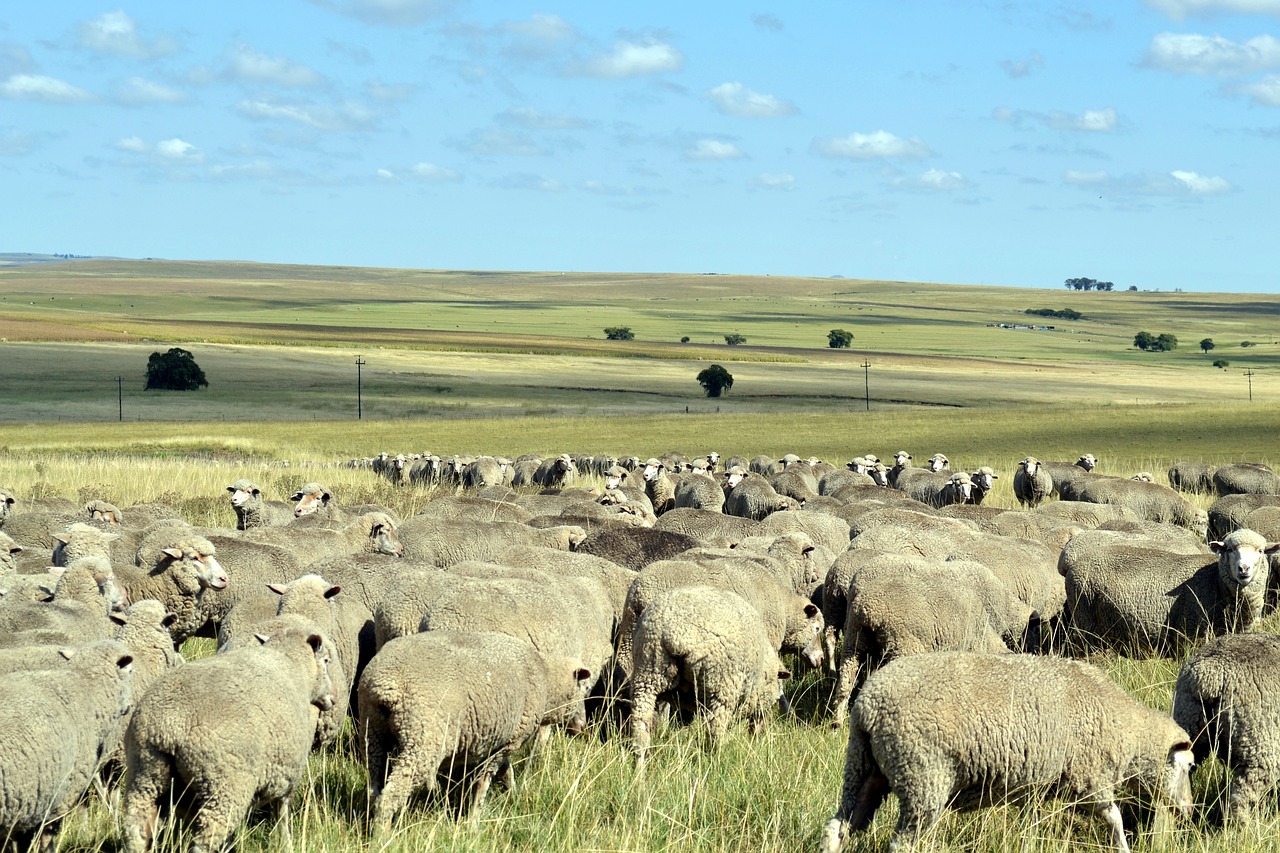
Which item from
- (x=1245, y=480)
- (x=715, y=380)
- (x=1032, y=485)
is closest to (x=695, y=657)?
(x=1032, y=485)

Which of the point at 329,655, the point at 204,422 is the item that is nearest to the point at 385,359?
the point at 204,422

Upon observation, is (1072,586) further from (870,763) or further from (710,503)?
(710,503)

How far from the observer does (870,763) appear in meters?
6.40

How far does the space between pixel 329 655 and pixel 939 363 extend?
99.5 m

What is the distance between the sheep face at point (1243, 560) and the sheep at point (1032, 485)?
13.9 meters

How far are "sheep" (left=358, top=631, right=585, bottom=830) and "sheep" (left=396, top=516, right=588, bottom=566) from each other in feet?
17.5

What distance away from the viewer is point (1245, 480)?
84.5 feet

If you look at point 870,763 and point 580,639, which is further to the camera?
point 580,639

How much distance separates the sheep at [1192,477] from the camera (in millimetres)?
27438

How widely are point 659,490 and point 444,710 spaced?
1718 cm

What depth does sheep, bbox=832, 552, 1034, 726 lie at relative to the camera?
348 inches

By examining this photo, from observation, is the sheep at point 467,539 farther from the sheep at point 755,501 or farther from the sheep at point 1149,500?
the sheep at point 1149,500

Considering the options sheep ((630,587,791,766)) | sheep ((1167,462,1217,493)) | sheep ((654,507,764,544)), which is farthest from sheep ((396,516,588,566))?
sheep ((1167,462,1217,493))

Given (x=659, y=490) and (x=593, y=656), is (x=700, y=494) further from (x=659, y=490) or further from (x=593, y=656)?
(x=593, y=656)
